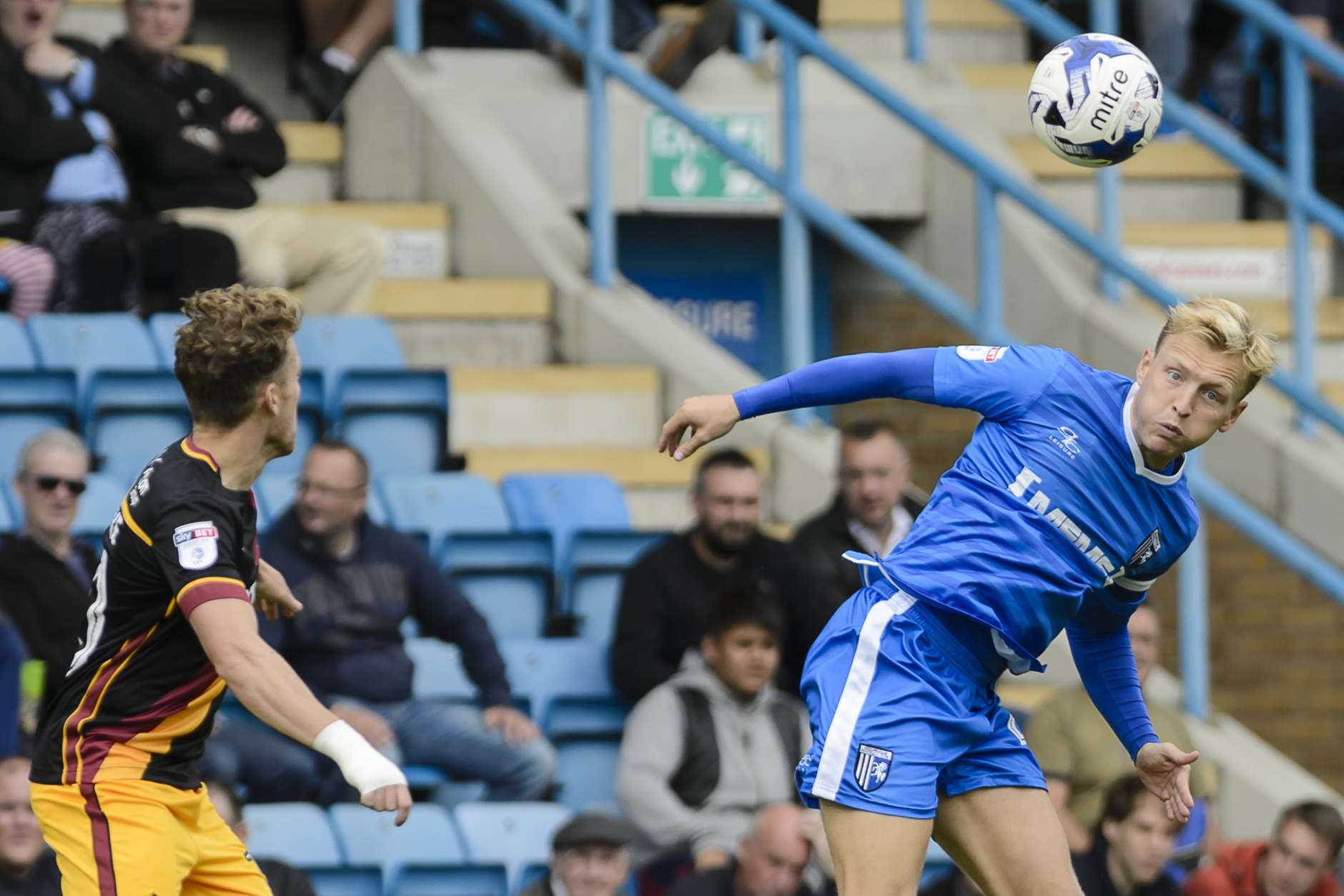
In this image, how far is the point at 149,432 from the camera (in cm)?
794

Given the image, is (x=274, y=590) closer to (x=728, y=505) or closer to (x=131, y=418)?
(x=728, y=505)

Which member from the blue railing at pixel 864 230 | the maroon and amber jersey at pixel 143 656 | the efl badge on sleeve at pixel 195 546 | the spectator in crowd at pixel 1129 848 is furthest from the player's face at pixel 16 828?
the blue railing at pixel 864 230

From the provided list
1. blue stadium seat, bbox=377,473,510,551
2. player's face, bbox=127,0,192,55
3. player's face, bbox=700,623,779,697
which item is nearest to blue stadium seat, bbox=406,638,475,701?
blue stadium seat, bbox=377,473,510,551

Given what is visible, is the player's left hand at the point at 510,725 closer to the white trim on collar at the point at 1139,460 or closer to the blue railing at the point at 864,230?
the blue railing at the point at 864,230

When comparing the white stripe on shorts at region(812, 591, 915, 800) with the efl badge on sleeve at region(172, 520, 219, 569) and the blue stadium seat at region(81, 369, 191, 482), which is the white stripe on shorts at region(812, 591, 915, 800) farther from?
the blue stadium seat at region(81, 369, 191, 482)

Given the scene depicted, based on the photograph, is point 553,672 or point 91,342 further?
point 91,342

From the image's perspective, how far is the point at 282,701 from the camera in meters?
4.23

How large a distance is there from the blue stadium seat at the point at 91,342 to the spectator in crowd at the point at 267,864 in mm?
2119

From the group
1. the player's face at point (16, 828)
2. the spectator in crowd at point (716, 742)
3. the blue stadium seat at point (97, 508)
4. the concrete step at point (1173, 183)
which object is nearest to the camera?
the player's face at point (16, 828)

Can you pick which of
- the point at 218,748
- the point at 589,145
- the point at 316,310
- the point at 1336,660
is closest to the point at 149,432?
the point at 316,310

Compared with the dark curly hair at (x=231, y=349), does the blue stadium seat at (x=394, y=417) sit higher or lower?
lower

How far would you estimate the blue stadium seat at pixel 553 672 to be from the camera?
7.62 meters

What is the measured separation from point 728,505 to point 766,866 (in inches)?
51.1

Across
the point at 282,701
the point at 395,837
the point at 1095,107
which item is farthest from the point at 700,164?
the point at 282,701
